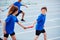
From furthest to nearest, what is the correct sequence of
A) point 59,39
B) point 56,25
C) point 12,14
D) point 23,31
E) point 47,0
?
point 47,0 < point 56,25 < point 23,31 < point 59,39 < point 12,14

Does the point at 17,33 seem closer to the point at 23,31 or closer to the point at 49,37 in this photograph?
the point at 23,31

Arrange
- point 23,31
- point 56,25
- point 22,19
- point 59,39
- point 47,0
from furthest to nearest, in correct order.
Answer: point 47,0 → point 22,19 → point 56,25 → point 23,31 → point 59,39

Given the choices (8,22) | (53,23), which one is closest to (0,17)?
A: (53,23)

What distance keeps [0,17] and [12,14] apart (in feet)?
14.2

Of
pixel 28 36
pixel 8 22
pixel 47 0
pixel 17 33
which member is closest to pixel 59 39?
pixel 28 36

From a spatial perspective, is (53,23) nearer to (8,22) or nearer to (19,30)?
(19,30)

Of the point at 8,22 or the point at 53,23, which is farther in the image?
the point at 53,23

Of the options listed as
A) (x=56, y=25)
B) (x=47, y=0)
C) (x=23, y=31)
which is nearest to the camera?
(x=23, y=31)

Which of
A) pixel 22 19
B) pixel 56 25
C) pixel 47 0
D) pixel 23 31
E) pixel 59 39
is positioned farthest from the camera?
pixel 47 0

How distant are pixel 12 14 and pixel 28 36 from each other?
83.7 inches

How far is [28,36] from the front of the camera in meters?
7.40

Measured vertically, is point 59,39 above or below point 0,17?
below

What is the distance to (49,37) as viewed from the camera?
7453 millimetres

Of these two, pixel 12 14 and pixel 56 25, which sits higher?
pixel 12 14
